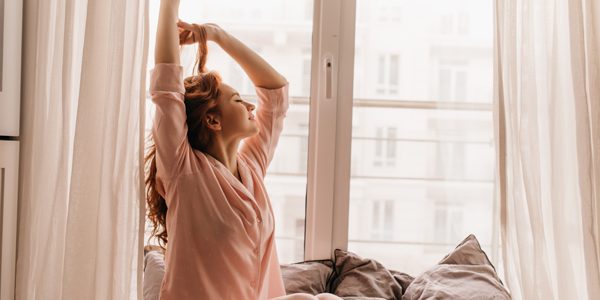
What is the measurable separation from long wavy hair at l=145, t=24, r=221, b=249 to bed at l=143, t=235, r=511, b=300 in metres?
0.21

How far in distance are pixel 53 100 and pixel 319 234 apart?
0.93 m

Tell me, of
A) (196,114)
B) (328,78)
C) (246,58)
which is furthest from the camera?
(328,78)

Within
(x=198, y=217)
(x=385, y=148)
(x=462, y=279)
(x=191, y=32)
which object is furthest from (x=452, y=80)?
(x=198, y=217)

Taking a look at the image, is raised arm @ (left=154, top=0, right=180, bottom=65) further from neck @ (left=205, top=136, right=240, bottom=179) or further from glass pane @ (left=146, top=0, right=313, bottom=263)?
glass pane @ (left=146, top=0, right=313, bottom=263)

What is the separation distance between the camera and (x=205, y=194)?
1.56 metres

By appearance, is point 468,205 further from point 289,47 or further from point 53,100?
point 53,100

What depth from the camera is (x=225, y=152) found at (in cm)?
168

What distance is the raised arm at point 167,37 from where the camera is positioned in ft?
4.96

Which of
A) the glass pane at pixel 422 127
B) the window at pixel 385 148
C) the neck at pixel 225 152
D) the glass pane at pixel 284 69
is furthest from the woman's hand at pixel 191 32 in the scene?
the window at pixel 385 148

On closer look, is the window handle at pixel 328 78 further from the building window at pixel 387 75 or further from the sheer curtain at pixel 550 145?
the sheer curtain at pixel 550 145

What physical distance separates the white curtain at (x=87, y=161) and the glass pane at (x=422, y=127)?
816mm

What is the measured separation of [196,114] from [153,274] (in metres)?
0.50

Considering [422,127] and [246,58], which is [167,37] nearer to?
[246,58]

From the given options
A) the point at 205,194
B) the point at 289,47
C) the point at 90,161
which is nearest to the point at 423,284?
the point at 205,194
